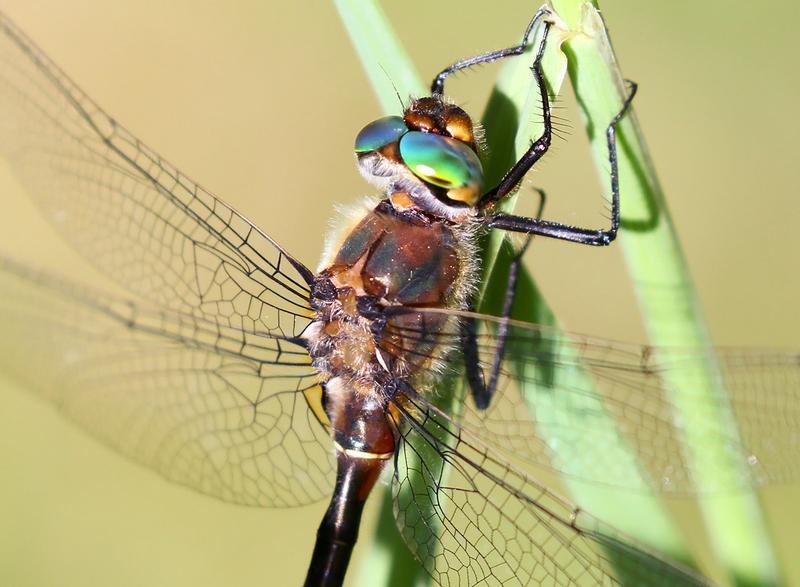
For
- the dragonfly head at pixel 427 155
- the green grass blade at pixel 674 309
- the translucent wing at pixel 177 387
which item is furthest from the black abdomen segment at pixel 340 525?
the green grass blade at pixel 674 309

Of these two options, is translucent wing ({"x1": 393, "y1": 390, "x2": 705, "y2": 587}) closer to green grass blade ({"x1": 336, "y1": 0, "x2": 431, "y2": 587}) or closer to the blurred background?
green grass blade ({"x1": 336, "y1": 0, "x2": 431, "y2": 587})

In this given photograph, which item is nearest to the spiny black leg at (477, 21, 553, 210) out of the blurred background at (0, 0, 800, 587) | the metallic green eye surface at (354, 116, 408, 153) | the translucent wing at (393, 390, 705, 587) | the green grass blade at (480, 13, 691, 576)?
the green grass blade at (480, 13, 691, 576)

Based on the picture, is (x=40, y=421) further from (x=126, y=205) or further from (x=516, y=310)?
(x=516, y=310)

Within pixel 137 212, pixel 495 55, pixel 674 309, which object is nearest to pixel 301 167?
pixel 137 212

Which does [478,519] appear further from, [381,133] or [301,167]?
[301,167]

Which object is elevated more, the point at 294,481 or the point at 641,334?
the point at 641,334

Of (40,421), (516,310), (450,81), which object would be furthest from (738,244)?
Result: (40,421)
